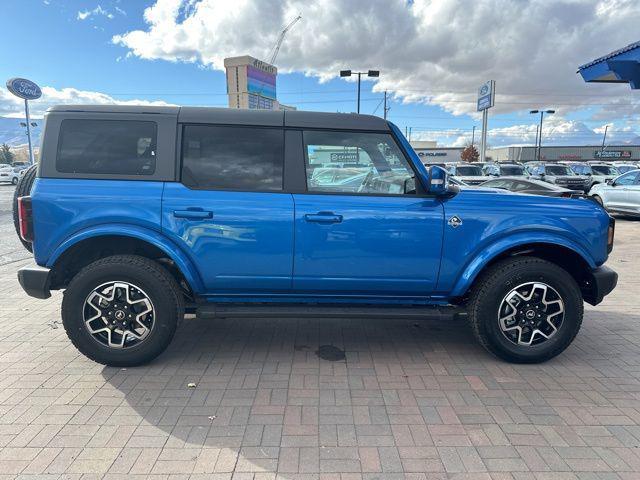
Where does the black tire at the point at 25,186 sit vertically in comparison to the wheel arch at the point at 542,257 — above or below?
above

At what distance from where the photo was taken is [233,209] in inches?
130

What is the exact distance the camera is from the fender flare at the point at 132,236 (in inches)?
129

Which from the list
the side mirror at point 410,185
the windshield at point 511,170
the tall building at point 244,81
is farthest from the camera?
the tall building at point 244,81

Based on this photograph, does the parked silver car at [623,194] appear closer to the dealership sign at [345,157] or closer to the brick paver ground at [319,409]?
the brick paver ground at [319,409]

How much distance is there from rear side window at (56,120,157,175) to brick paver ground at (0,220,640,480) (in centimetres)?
164

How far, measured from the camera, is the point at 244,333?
4.29 meters

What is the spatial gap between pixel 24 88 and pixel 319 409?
34754 millimetres

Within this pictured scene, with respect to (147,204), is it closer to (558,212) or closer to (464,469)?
(464,469)

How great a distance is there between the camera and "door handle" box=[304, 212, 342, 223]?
10.9 feet

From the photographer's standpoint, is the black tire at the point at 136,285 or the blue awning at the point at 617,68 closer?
the black tire at the point at 136,285

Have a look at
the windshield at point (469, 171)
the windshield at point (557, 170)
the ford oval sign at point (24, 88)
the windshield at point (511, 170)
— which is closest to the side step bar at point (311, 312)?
the windshield at point (469, 171)

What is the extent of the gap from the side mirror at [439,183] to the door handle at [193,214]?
68.9 inches

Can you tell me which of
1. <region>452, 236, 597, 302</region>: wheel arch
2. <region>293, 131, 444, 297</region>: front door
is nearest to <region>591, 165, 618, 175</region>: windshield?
<region>452, 236, 597, 302</region>: wheel arch

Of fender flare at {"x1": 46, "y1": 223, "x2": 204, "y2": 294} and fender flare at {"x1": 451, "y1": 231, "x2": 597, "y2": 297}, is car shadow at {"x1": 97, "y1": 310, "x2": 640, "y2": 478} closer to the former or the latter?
fender flare at {"x1": 451, "y1": 231, "x2": 597, "y2": 297}
